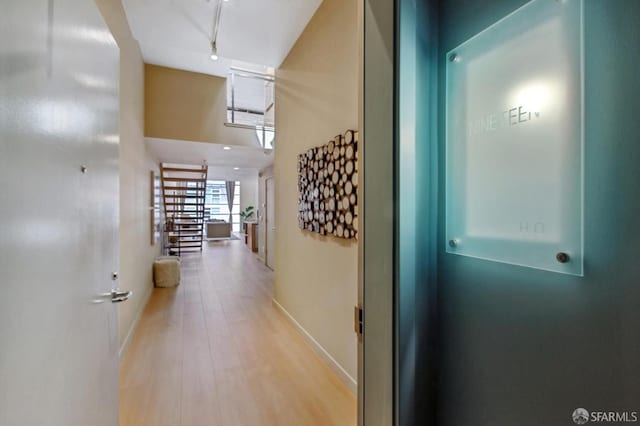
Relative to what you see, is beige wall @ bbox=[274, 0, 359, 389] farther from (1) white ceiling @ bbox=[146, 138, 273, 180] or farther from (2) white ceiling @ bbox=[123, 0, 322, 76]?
(1) white ceiling @ bbox=[146, 138, 273, 180]

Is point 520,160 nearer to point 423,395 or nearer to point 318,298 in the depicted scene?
point 423,395

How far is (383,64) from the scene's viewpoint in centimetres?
93

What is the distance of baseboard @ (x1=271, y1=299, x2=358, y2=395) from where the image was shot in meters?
2.07

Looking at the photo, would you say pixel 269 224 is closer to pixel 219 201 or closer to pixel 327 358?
pixel 327 358

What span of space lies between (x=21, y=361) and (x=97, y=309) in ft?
1.81

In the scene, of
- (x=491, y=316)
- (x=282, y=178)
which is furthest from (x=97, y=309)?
(x=282, y=178)

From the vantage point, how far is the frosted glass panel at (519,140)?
2.02 ft

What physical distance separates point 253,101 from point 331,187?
5.55 m

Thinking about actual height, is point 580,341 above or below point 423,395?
above

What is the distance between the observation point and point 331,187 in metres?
2.29

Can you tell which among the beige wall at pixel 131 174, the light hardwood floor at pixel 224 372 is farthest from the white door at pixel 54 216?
the beige wall at pixel 131 174

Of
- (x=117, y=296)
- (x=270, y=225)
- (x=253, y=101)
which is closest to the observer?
(x=117, y=296)

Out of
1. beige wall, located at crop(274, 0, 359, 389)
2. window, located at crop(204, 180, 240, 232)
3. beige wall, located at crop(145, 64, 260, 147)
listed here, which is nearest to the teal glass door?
beige wall, located at crop(274, 0, 359, 389)

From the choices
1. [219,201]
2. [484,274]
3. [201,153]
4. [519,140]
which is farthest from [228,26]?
[219,201]
